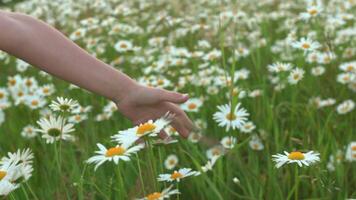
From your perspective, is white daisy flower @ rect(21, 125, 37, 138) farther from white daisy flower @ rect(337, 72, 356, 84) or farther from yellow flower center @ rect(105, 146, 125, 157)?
white daisy flower @ rect(337, 72, 356, 84)

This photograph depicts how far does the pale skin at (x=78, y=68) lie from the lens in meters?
1.17

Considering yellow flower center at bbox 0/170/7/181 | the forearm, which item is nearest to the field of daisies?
yellow flower center at bbox 0/170/7/181

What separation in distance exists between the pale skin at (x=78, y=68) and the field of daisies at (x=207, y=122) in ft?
0.20

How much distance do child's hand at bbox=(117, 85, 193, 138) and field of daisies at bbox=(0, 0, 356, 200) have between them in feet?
0.13

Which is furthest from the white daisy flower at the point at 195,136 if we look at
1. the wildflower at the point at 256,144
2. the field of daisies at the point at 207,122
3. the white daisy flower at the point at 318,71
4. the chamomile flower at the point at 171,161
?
the white daisy flower at the point at 318,71

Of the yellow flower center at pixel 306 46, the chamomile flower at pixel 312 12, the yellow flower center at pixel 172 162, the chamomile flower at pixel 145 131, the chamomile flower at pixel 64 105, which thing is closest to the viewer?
the chamomile flower at pixel 145 131

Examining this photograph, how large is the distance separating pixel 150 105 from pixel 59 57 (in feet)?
0.68

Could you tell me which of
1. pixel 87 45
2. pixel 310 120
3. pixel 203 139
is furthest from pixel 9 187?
pixel 87 45

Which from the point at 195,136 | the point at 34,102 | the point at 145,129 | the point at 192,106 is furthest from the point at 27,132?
the point at 195,136

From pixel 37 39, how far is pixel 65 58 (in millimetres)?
66

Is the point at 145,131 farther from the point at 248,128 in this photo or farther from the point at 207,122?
the point at 207,122

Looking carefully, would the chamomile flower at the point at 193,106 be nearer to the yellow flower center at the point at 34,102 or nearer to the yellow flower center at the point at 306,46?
the yellow flower center at the point at 306,46

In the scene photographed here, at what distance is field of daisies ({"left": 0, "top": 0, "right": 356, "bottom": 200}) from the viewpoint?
3.86 ft

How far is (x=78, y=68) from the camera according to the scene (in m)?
1.20
